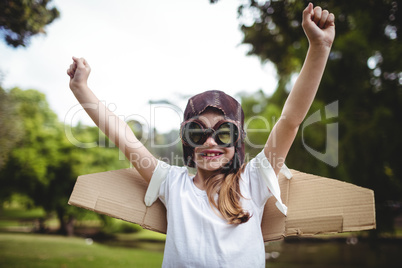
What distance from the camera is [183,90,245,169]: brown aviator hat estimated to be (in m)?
1.56

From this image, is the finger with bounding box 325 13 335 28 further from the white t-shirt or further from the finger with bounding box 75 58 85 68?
the finger with bounding box 75 58 85 68

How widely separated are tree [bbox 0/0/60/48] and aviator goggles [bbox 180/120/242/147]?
357 cm

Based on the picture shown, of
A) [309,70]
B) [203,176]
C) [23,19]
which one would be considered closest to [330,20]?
[309,70]

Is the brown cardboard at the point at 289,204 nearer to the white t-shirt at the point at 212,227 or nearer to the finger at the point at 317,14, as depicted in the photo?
the white t-shirt at the point at 212,227

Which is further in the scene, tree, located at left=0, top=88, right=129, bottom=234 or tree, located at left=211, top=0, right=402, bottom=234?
tree, located at left=0, top=88, right=129, bottom=234

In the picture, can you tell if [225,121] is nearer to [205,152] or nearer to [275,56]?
[205,152]

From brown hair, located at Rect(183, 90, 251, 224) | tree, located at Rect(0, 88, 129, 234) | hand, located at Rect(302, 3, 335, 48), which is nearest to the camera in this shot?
hand, located at Rect(302, 3, 335, 48)

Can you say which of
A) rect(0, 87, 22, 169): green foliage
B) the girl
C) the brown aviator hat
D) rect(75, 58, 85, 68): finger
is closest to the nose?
the girl

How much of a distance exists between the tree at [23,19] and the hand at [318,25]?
391 centimetres

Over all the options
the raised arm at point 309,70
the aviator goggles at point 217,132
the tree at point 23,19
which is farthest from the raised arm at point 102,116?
the tree at point 23,19

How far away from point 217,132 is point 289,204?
0.50 metres

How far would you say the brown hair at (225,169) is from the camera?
56.8 inches

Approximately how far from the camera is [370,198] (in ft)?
4.18

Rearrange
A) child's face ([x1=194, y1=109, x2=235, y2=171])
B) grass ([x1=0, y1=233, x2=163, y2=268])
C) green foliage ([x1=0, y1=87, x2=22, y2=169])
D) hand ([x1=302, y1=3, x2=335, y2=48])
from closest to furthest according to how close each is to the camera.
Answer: hand ([x1=302, y1=3, x2=335, y2=48])
child's face ([x1=194, y1=109, x2=235, y2=171])
green foliage ([x1=0, y1=87, x2=22, y2=169])
grass ([x1=0, y1=233, x2=163, y2=268])
